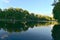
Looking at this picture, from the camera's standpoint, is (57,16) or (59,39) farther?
(57,16)

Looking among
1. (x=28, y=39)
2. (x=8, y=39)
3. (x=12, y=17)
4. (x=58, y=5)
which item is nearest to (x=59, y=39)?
(x=28, y=39)

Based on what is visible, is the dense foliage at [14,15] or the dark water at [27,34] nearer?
the dark water at [27,34]

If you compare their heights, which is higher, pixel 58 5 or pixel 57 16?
pixel 58 5

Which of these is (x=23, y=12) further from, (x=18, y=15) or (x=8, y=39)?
(x=8, y=39)

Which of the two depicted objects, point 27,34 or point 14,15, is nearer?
point 27,34

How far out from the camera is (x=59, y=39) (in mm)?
30625

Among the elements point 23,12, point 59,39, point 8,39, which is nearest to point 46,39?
point 59,39

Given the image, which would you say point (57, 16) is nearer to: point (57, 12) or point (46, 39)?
point (57, 12)

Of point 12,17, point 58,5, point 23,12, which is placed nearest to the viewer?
point 58,5

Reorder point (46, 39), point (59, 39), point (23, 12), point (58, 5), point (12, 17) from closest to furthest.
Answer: point (59, 39) → point (46, 39) → point (58, 5) → point (12, 17) → point (23, 12)

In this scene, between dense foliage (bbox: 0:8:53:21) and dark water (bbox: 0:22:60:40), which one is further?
dense foliage (bbox: 0:8:53:21)

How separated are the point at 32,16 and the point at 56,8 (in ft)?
237

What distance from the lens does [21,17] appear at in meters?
144

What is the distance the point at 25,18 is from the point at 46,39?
112362mm
